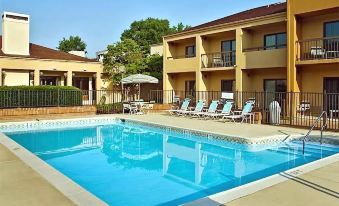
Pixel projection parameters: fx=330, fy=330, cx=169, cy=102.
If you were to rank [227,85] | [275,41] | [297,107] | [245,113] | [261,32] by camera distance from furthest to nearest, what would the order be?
[227,85], [261,32], [275,41], [297,107], [245,113]

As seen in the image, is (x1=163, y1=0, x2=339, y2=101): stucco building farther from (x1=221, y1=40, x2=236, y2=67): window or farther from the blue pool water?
the blue pool water

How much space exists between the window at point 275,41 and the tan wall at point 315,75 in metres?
2.42

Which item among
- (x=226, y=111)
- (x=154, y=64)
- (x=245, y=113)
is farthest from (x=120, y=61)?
(x=245, y=113)

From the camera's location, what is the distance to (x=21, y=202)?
5086 millimetres

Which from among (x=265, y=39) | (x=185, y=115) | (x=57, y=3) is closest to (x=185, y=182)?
(x=185, y=115)

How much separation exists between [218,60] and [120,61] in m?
11.8

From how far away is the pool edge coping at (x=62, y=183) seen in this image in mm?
5129

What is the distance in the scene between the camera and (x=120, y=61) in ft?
107

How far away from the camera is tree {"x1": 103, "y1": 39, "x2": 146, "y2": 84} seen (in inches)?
1253

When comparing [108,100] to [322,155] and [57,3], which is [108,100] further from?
[322,155]

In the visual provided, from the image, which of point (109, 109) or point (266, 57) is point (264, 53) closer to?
point (266, 57)

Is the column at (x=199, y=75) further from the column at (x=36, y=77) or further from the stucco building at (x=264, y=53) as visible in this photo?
the column at (x=36, y=77)

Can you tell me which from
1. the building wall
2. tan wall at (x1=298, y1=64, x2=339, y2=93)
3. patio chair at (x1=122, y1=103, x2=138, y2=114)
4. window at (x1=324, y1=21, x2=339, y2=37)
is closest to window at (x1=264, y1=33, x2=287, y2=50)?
tan wall at (x1=298, y1=64, x2=339, y2=93)

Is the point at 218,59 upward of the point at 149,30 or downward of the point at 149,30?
downward
